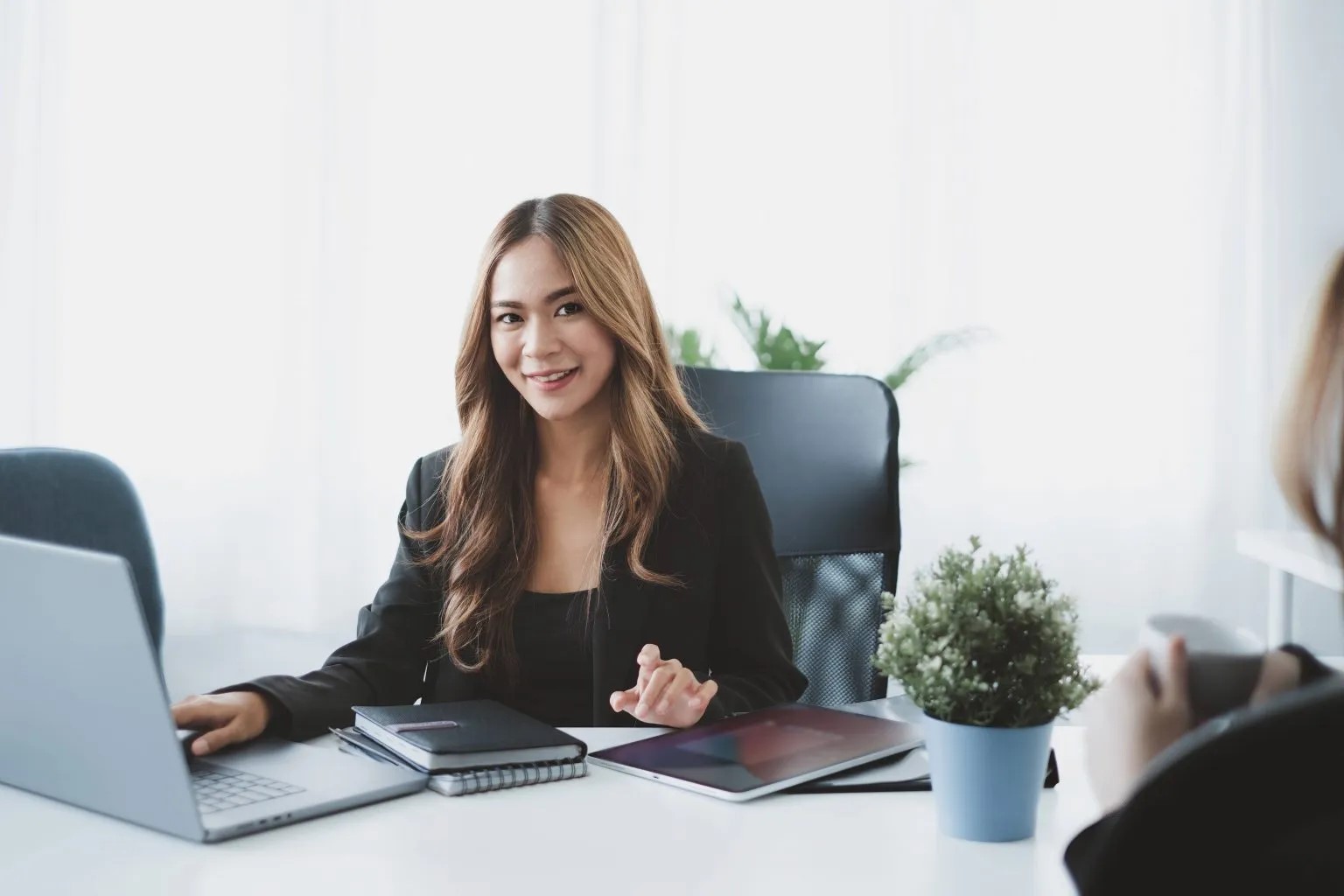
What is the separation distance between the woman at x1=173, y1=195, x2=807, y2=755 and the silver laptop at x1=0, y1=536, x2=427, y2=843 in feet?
1.71

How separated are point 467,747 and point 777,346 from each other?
2.35 meters

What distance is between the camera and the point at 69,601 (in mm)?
882

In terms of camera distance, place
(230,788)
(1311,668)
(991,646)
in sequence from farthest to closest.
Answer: (230,788)
(991,646)
(1311,668)

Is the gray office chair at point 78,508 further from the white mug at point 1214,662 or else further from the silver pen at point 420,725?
the white mug at point 1214,662

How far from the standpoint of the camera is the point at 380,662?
154 cm

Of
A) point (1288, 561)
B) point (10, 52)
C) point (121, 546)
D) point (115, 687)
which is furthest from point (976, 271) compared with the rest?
point (115, 687)

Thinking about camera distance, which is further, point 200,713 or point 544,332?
point 544,332

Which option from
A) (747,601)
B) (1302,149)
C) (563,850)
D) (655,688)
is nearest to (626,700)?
(655,688)

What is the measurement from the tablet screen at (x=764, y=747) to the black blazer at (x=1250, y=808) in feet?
2.01

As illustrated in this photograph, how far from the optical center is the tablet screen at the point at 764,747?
1.07m

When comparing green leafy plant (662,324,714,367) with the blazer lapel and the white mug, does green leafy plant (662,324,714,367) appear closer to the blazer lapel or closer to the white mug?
the blazer lapel

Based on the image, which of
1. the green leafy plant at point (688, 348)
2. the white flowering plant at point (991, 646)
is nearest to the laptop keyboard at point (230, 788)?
the white flowering plant at point (991, 646)

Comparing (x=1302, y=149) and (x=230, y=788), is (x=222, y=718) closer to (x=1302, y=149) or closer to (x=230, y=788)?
(x=230, y=788)

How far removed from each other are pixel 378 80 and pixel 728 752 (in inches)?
121
